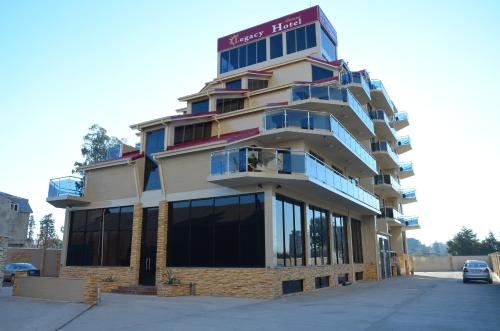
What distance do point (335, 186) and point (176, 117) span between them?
9.82 metres

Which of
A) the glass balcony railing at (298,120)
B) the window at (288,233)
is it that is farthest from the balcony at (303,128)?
the window at (288,233)

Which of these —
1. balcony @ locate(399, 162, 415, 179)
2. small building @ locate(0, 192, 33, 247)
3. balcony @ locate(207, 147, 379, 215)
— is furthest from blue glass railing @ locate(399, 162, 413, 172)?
small building @ locate(0, 192, 33, 247)

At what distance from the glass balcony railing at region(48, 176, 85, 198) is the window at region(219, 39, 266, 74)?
15.9 m

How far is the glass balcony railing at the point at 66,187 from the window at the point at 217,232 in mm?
7031

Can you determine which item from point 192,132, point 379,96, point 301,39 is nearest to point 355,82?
point 301,39

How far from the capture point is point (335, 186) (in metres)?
21.0

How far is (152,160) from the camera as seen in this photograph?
2364cm

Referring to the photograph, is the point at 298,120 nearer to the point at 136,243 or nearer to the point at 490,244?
the point at 136,243

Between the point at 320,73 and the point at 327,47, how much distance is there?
6036 mm

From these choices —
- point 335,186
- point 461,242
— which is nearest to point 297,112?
point 335,186

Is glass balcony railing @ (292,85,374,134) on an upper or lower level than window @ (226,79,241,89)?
lower

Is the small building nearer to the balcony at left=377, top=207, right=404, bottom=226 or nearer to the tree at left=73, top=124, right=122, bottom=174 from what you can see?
the tree at left=73, top=124, right=122, bottom=174

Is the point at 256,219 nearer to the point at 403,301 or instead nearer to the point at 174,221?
the point at 174,221

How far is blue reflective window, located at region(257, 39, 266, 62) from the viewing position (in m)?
33.0
